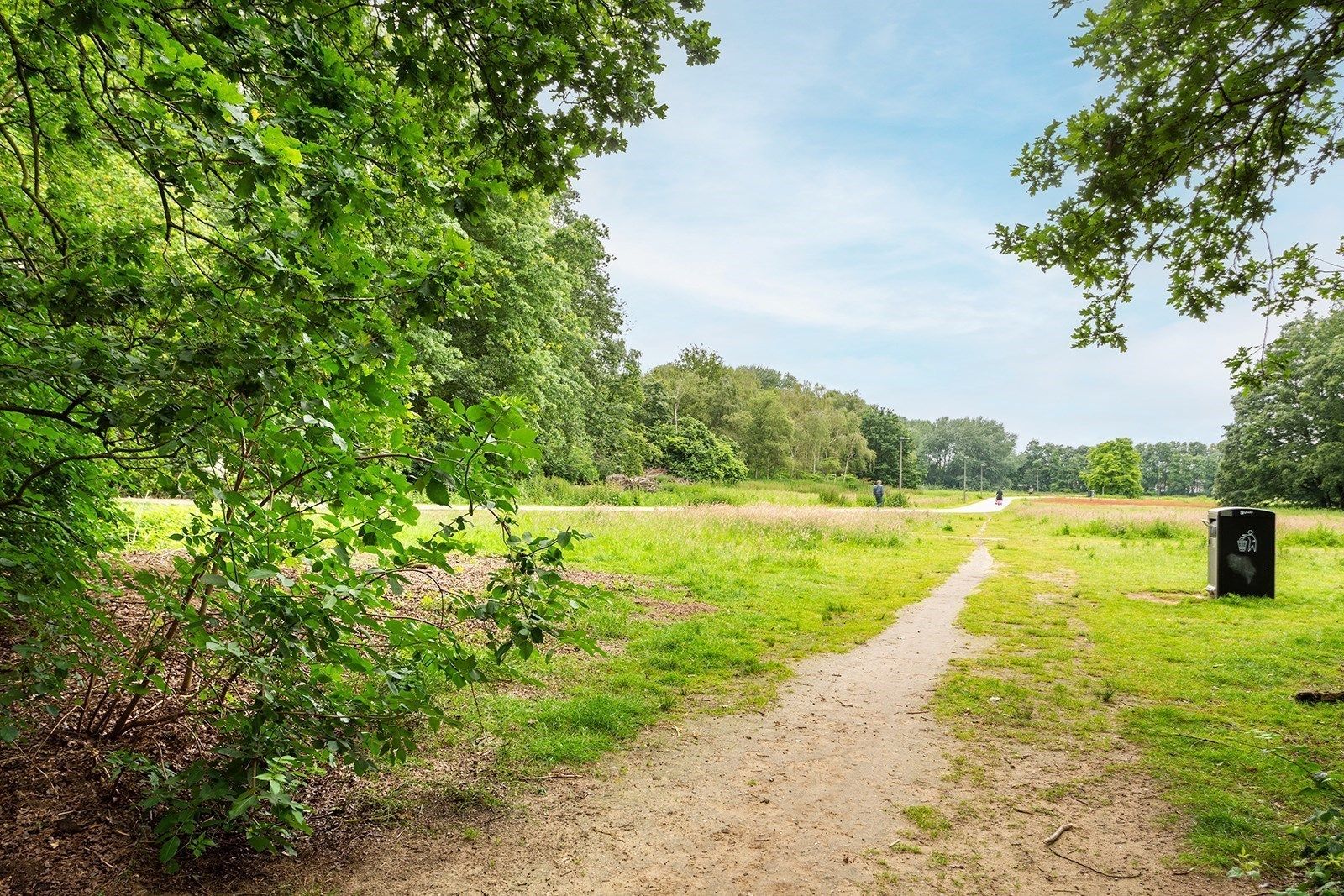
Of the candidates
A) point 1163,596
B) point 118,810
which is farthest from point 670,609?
point 1163,596

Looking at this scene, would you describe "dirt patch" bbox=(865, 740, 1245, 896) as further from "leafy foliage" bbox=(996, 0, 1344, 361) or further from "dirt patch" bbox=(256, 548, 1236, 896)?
"leafy foliage" bbox=(996, 0, 1344, 361)

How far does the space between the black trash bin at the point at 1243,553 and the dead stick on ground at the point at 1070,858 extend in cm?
956

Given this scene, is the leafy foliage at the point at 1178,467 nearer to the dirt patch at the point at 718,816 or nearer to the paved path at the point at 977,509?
the paved path at the point at 977,509

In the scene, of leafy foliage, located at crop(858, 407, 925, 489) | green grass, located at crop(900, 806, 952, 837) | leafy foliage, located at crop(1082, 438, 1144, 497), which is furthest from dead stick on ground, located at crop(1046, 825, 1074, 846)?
leafy foliage, located at crop(1082, 438, 1144, 497)

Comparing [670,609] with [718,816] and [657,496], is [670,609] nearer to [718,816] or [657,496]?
[718,816]

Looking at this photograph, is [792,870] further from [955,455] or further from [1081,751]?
[955,455]

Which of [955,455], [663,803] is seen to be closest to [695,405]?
[663,803]

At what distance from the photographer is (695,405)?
199 ft

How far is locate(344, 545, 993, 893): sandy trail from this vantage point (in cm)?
333

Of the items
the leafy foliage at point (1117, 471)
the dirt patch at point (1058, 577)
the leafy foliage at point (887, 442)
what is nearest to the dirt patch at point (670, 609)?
the dirt patch at point (1058, 577)

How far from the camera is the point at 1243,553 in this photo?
10898 millimetres

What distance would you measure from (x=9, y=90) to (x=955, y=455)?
154630 millimetres

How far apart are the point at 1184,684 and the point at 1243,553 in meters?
6.00

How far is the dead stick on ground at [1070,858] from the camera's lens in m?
3.46
